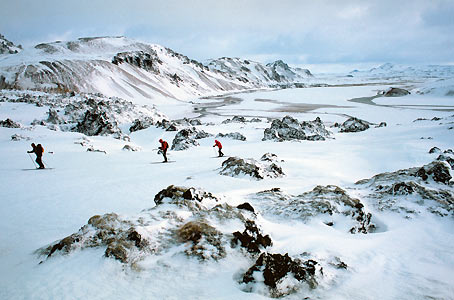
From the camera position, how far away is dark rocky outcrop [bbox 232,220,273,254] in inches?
207

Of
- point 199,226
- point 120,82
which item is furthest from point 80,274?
point 120,82

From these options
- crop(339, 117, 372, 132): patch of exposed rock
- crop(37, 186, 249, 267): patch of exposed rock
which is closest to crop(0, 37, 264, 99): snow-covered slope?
crop(339, 117, 372, 132): patch of exposed rock

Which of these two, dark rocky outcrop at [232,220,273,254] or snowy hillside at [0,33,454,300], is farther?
dark rocky outcrop at [232,220,273,254]

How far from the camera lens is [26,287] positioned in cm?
427

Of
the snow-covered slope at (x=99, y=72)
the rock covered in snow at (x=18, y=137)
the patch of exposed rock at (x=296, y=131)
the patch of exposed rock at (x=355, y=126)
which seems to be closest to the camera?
the rock covered in snow at (x=18, y=137)

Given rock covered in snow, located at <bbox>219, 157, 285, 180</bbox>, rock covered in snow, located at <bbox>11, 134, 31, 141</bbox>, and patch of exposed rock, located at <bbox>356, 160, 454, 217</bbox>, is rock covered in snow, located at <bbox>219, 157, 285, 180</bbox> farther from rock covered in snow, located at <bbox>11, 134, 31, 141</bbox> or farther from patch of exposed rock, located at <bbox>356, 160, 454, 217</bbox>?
rock covered in snow, located at <bbox>11, 134, 31, 141</bbox>

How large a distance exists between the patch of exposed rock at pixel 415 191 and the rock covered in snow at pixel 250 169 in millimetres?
3772

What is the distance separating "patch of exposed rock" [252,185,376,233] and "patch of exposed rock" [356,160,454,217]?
3.44 feet

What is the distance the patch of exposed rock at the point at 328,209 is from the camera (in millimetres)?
6820

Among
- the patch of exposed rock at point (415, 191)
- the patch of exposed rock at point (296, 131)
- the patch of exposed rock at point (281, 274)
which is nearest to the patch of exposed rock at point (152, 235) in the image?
the patch of exposed rock at point (281, 274)

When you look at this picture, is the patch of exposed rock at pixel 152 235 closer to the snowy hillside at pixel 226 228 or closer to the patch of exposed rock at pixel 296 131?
the snowy hillside at pixel 226 228

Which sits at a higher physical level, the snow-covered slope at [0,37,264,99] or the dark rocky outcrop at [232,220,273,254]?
the snow-covered slope at [0,37,264,99]

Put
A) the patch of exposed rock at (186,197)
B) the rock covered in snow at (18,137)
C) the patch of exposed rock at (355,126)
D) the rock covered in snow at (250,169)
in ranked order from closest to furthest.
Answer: the patch of exposed rock at (186,197) < the rock covered in snow at (250,169) < the rock covered in snow at (18,137) < the patch of exposed rock at (355,126)

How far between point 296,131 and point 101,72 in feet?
212
